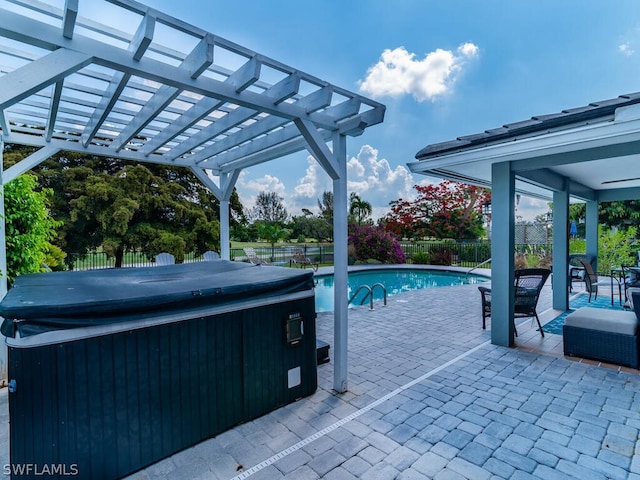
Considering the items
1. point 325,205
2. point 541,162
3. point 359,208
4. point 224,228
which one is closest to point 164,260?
point 224,228

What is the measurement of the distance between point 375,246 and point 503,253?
12.2 metres

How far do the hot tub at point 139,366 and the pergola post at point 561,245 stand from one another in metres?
6.34

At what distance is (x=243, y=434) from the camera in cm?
295

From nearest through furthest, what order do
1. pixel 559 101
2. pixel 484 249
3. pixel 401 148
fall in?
pixel 559 101, pixel 484 249, pixel 401 148

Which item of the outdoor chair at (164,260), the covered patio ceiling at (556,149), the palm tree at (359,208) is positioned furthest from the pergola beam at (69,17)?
the palm tree at (359,208)

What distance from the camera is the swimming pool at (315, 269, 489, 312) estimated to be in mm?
11797

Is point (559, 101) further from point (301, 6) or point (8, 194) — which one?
point (8, 194)

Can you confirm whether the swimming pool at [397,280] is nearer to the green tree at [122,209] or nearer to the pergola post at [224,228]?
the pergola post at [224,228]

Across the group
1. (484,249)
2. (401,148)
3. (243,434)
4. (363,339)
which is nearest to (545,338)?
(363,339)

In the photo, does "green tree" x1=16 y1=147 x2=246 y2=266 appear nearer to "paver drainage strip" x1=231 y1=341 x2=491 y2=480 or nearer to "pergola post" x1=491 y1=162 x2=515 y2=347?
"paver drainage strip" x1=231 y1=341 x2=491 y2=480

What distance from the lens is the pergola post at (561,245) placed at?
697 cm

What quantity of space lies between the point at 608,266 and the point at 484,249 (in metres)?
5.85

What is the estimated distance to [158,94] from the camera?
346 centimetres

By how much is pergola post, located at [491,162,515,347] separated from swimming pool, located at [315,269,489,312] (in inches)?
214
